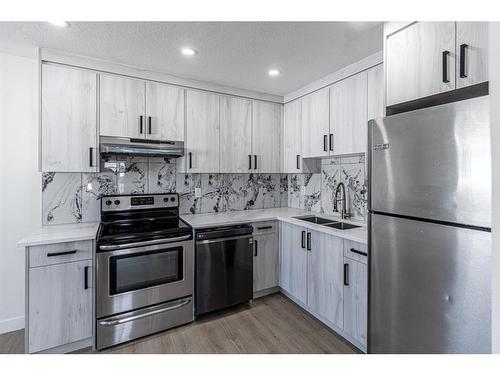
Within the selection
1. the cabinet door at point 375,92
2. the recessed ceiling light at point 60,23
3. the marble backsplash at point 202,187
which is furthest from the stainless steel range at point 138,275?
the cabinet door at point 375,92

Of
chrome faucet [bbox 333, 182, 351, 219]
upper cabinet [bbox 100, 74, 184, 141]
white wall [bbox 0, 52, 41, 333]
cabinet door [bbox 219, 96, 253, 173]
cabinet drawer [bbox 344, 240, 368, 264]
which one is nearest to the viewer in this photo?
cabinet drawer [bbox 344, 240, 368, 264]

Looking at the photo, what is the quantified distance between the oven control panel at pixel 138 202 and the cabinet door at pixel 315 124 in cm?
166

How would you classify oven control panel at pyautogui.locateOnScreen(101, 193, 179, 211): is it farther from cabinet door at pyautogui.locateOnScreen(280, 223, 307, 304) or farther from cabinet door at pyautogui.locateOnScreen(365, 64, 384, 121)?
cabinet door at pyautogui.locateOnScreen(365, 64, 384, 121)

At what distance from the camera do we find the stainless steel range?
1.99m

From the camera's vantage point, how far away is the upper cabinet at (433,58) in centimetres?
120

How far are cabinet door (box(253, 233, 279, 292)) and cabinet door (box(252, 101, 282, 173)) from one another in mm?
923

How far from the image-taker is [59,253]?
6.15 ft

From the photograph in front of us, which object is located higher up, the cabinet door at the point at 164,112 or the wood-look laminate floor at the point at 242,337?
the cabinet door at the point at 164,112

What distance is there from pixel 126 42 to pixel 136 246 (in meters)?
1.67

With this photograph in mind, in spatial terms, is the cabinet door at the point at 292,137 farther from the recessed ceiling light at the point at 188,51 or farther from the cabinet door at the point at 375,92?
the recessed ceiling light at the point at 188,51

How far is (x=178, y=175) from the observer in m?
2.94

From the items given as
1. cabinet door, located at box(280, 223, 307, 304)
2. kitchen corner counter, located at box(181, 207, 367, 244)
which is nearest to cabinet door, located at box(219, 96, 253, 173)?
kitchen corner counter, located at box(181, 207, 367, 244)
